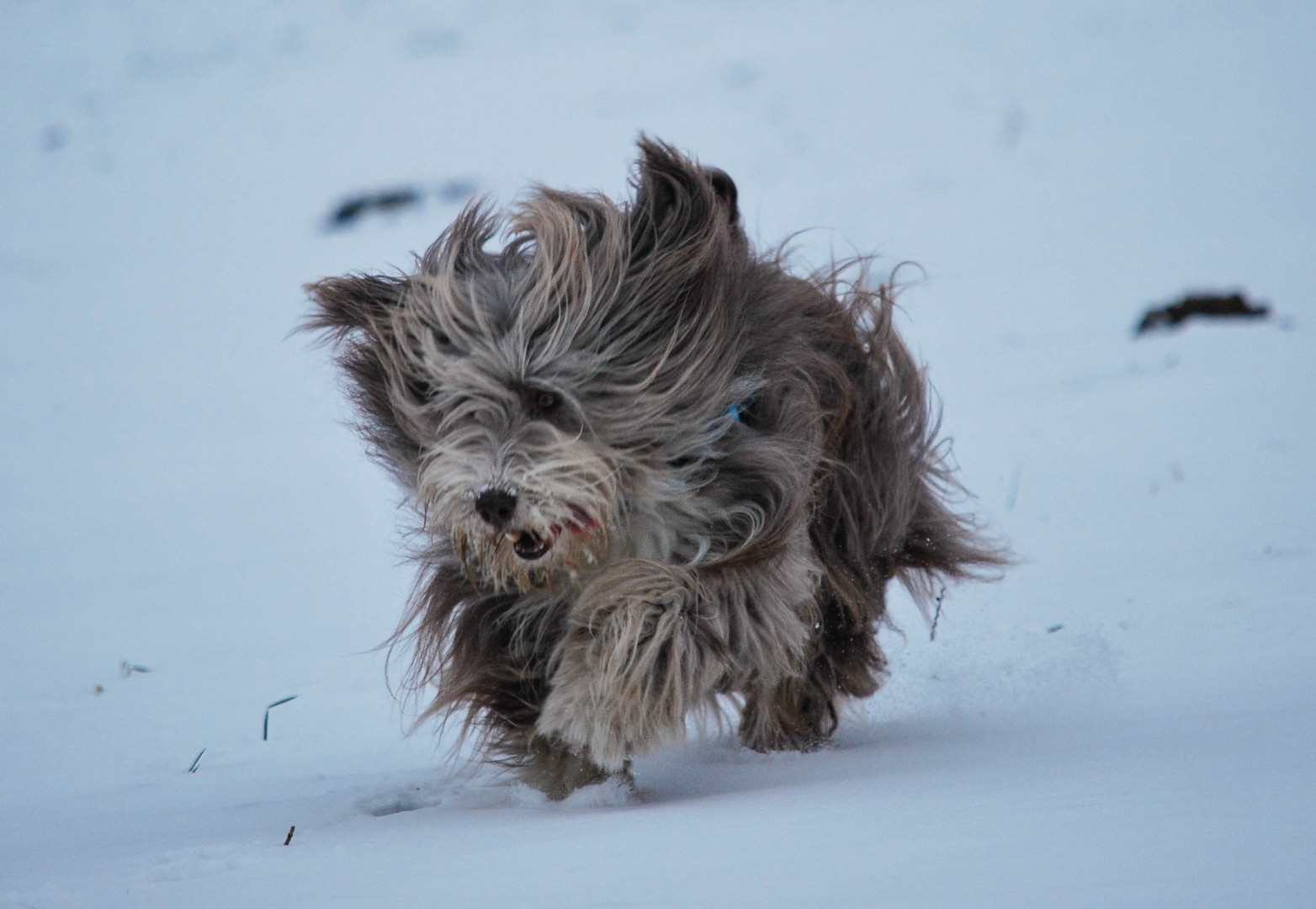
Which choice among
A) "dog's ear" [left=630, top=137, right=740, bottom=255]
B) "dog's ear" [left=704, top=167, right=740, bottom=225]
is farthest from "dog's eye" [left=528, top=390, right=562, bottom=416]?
"dog's ear" [left=704, top=167, right=740, bottom=225]

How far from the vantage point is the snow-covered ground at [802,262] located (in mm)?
2041

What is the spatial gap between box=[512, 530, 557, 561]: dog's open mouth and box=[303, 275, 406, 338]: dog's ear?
0.64 m

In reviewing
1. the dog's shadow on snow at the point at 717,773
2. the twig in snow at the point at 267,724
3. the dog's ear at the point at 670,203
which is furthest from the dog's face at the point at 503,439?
the twig in snow at the point at 267,724

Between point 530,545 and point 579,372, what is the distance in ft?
1.26

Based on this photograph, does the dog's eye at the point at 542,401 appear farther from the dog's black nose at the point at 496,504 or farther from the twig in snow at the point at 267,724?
the twig in snow at the point at 267,724

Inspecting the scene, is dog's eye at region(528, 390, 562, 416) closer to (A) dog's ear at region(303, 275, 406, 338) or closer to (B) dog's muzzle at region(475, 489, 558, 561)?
(B) dog's muzzle at region(475, 489, 558, 561)

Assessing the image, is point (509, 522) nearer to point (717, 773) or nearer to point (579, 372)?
point (579, 372)

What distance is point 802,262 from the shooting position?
3.76 m

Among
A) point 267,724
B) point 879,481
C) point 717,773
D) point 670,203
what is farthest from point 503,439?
point 267,724

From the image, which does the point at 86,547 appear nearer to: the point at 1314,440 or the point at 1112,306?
the point at 1314,440

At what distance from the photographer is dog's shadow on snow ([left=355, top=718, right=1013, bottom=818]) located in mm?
2688

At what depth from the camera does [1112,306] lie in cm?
797

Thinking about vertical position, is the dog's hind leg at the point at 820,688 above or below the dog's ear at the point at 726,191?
below

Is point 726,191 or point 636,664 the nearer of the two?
point 636,664
